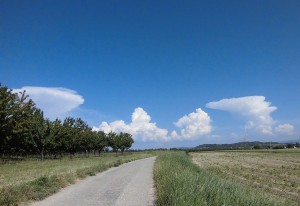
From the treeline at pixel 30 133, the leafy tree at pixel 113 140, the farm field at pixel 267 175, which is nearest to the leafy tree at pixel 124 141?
the leafy tree at pixel 113 140

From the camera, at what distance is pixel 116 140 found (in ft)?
425

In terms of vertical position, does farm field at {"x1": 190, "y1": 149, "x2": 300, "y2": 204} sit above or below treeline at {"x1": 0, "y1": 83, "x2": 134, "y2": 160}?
below

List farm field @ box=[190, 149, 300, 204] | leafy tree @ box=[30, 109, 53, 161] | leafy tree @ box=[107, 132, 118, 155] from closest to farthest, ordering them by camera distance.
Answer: farm field @ box=[190, 149, 300, 204], leafy tree @ box=[30, 109, 53, 161], leafy tree @ box=[107, 132, 118, 155]

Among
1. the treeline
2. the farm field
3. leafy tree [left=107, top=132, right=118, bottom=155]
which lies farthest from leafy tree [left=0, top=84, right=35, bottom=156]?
leafy tree [left=107, top=132, right=118, bottom=155]

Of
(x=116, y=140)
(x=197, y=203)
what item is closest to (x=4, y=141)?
(x=197, y=203)

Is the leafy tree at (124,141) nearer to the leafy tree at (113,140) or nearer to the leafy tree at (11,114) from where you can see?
the leafy tree at (113,140)

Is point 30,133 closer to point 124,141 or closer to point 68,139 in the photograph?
point 68,139

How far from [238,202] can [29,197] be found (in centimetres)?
837

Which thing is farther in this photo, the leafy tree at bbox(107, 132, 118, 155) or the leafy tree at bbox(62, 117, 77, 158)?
the leafy tree at bbox(107, 132, 118, 155)

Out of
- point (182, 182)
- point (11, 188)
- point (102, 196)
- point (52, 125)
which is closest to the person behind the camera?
A: point (182, 182)

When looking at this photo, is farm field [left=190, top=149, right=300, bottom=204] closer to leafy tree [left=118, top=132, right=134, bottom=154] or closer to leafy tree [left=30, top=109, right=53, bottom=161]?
leafy tree [left=30, top=109, right=53, bottom=161]

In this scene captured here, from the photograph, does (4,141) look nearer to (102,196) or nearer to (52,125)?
(52,125)

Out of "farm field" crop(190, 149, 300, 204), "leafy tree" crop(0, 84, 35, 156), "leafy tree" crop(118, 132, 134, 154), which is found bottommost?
"farm field" crop(190, 149, 300, 204)

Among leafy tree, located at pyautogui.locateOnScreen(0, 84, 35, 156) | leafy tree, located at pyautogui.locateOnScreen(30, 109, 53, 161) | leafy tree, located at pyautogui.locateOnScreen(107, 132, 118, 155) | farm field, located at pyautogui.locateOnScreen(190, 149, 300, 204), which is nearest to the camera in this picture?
farm field, located at pyautogui.locateOnScreen(190, 149, 300, 204)
